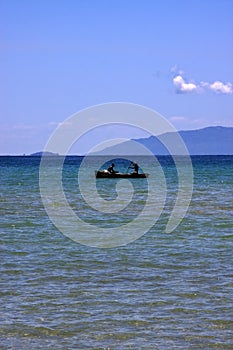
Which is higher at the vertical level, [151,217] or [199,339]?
[151,217]

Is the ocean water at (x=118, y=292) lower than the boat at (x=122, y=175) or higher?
lower

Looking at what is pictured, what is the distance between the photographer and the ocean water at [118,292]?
12.5m

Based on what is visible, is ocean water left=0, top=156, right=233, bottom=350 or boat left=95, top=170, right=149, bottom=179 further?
boat left=95, top=170, right=149, bottom=179

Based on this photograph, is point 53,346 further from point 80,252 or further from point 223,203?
point 223,203

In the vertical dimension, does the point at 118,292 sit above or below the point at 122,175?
below

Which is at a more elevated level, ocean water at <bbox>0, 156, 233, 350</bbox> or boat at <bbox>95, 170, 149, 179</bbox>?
boat at <bbox>95, 170, 149, 179</bbox>

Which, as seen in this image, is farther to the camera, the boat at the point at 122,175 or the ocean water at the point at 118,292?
the boat at the point at 122,175

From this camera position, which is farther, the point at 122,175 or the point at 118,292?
the point at 122,175

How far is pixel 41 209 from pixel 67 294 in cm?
2112

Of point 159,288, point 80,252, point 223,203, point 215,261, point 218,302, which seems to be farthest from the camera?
point 223,203

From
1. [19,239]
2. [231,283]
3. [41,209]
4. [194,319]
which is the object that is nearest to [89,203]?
[41,209]

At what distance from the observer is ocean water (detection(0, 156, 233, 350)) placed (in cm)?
1247

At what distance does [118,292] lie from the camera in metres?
15.5

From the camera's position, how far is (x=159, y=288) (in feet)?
52.0
